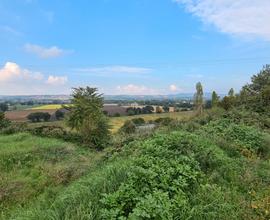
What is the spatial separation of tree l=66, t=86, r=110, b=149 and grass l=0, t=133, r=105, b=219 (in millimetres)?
5139

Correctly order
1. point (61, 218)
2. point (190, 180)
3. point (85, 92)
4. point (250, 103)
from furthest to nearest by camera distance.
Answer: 1. point (85, 92)
2. point (250, 103)
3. point (190, 180)
4. point (61, 218)

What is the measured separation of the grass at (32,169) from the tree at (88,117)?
5139 mm

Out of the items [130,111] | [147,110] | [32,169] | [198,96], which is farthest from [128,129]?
[147,110]

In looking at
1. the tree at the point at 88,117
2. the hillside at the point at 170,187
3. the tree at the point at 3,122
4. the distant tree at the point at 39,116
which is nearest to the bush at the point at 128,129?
the tree at the point at 88,117

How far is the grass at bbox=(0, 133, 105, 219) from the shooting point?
8.03m

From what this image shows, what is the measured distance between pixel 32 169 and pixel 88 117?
1130 centimetres

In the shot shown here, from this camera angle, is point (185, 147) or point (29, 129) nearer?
point (185, 147)

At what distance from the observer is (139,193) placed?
4.02 m

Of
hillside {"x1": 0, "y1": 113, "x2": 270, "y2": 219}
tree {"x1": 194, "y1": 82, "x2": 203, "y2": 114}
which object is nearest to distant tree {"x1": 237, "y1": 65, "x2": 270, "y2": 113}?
tree {"x1": 194, "y1": 82, "x2": 203, "y2": 114}

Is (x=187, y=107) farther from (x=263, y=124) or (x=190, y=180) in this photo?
(x=190, y=180)

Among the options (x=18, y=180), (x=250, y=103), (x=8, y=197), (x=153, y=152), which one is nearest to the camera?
(x=153, y=152)

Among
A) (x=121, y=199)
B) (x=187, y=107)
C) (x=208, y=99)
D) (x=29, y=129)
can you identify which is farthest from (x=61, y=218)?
(x=187, y=107)

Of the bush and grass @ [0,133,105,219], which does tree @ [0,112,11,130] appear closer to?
grass @ [0,133,105,219]

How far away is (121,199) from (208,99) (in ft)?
99.4
